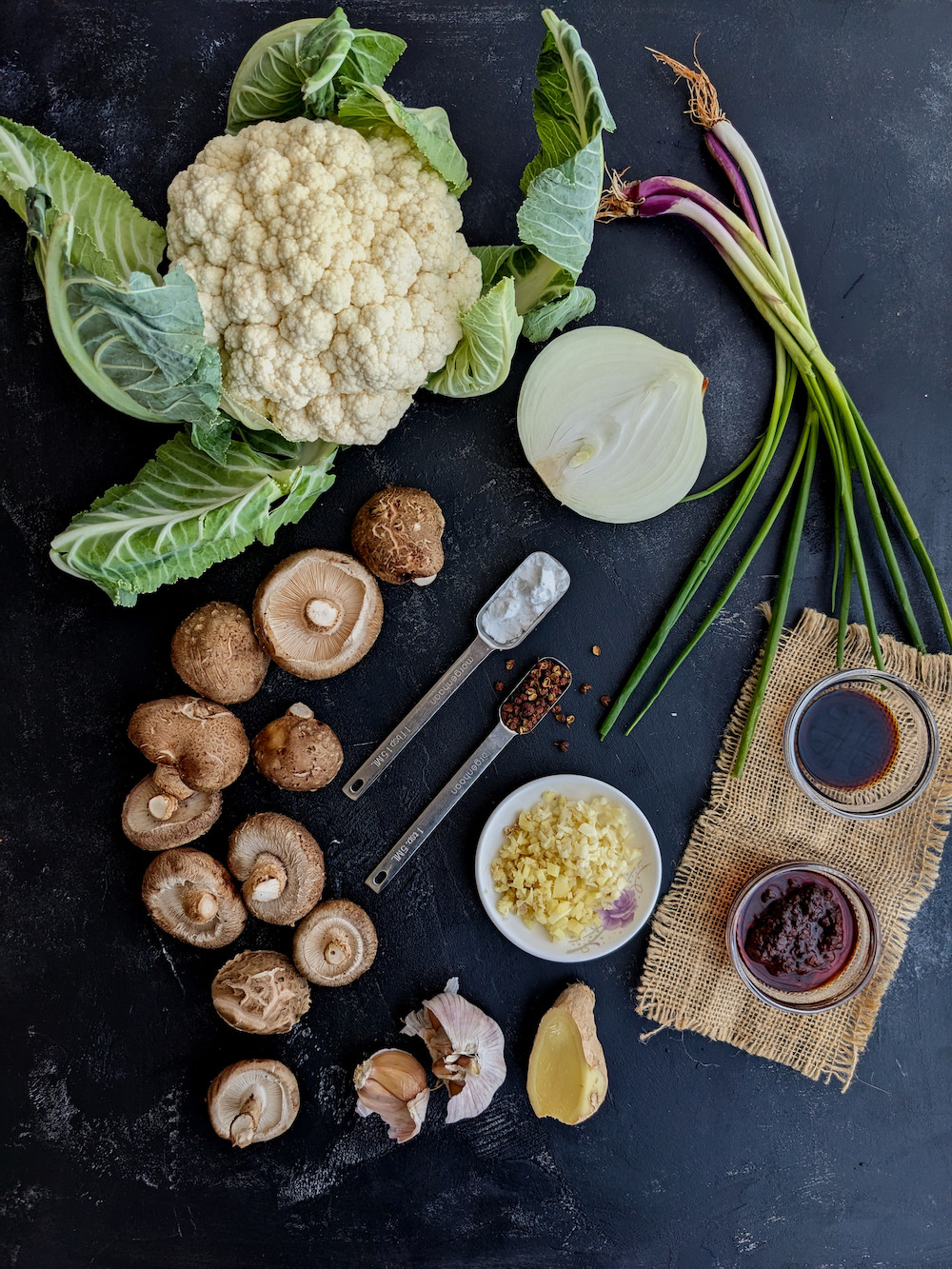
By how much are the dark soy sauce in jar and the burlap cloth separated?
71 millimetres

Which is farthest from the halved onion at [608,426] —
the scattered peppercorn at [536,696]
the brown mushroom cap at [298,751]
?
the brown mushroom cap at [298,751]

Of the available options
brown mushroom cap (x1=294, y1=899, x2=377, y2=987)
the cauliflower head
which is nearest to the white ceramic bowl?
brown mushroom cap (x1=294, y1=899, x2=377, y2=987)

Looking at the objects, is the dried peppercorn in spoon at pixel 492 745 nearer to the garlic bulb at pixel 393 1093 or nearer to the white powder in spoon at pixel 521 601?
the white powder in spoon at pixel 521 601

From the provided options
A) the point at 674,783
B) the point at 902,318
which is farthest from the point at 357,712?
the point at 902,318

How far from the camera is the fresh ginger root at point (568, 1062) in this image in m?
2.02

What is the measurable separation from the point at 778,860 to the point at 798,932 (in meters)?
0.21

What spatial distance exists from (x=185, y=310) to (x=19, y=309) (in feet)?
2.63

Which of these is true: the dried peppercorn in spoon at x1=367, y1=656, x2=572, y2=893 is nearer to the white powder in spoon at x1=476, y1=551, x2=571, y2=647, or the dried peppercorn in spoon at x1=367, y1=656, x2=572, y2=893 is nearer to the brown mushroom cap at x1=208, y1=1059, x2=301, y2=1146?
the white powder in spoon at x1=476, y1=551, x2=571, y2=647

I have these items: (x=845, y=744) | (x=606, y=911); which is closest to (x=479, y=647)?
(x=606, y=911)

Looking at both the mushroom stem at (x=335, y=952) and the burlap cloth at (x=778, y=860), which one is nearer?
the mushroom stem at (x=335, y=952)

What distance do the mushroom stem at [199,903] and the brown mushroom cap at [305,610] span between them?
0.58 metres

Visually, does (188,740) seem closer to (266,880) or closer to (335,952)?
(266,880)

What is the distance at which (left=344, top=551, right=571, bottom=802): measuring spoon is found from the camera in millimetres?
2111

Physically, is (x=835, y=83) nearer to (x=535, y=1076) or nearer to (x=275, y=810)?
(x=275, y=810)
